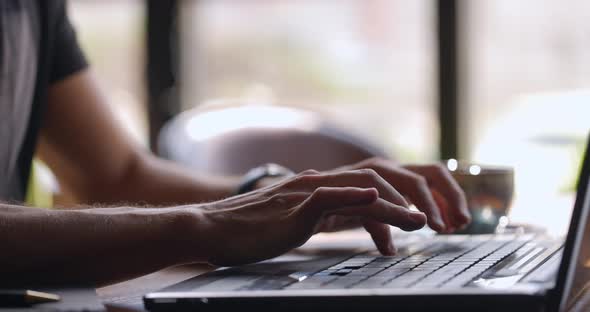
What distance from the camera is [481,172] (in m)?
1.24

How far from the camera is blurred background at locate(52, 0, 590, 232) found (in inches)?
164

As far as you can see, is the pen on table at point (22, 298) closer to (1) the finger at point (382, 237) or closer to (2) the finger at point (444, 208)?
(1) the finger at point (382, 237)

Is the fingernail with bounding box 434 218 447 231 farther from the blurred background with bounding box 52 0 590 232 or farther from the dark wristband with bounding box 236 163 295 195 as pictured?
the blurred background with bounding box 52 0 590 232

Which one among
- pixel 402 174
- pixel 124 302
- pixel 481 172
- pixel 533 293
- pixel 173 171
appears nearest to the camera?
pixel 533 293

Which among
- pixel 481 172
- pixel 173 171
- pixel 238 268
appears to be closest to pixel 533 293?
pixel 238 268

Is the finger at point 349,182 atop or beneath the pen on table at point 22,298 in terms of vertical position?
atop

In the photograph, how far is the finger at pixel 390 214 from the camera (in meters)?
0.84

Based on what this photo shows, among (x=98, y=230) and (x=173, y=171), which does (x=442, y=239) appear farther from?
(x=173, y=171)

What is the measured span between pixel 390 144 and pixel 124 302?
366cm

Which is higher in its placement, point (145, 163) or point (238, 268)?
point (145, 163)

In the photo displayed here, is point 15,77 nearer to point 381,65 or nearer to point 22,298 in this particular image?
point 22,298

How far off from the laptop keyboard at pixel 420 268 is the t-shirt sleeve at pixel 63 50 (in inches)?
39.5

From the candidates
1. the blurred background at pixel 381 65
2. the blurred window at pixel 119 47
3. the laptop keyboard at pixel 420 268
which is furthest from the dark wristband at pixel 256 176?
the blurred window at pixel 119 47

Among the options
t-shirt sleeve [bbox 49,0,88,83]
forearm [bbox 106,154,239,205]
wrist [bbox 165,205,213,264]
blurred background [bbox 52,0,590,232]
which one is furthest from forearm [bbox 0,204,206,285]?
blurred background [bbox 52,0,590,232]
